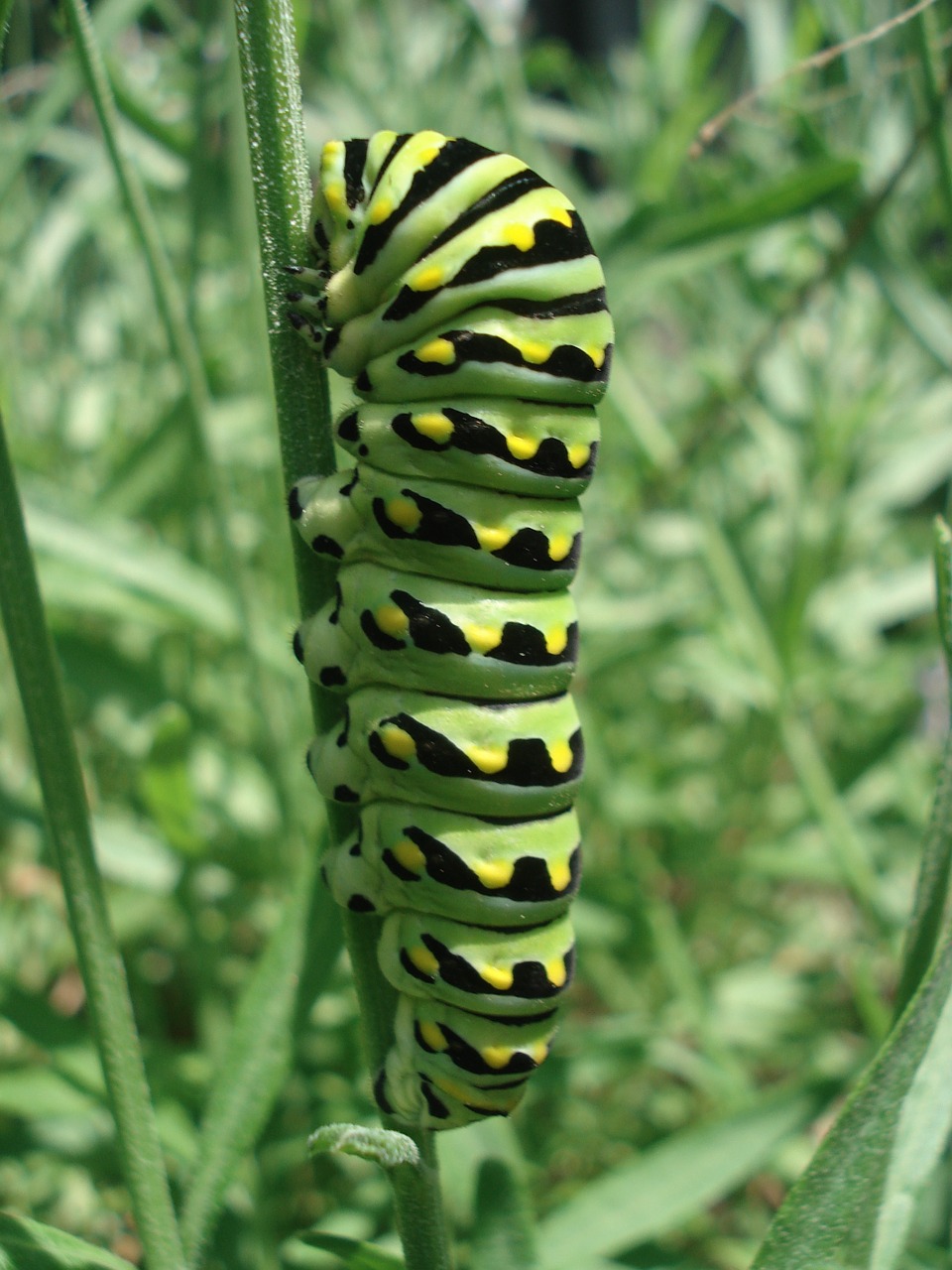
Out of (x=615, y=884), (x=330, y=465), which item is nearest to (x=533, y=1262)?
(x=330, y=465)

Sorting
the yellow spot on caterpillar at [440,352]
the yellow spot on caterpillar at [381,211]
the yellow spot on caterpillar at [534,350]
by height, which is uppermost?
the yellow spot on caterpillar at [381,211]

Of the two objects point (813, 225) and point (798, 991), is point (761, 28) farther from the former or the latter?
point (798, 991)

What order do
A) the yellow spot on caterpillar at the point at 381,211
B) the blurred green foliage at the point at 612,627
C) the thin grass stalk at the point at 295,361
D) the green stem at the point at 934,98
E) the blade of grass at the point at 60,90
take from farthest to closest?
the blade of grass at the point at 60,90 → the blurred green foliage at the point at 612,627 → the green stem at the point at 934,98 → the yellow spot on caterpillar at the point at 381,211 → the thin grass stalk at the point at 295,361

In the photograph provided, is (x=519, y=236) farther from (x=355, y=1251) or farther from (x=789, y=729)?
(x=789, y=729)

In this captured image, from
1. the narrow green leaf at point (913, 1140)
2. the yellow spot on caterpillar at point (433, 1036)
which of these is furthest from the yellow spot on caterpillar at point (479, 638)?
the narrow green leaf at point (913, 1140)

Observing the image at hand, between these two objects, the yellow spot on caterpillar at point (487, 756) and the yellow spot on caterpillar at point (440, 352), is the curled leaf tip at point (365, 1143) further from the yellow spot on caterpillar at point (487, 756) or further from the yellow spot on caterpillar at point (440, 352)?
the yellow spot on caterpillar at point (440, 352)

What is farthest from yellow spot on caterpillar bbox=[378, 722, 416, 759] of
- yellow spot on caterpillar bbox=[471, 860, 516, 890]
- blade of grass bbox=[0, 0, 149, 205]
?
blade of grass bbox=[0, 0, 149, 205]
